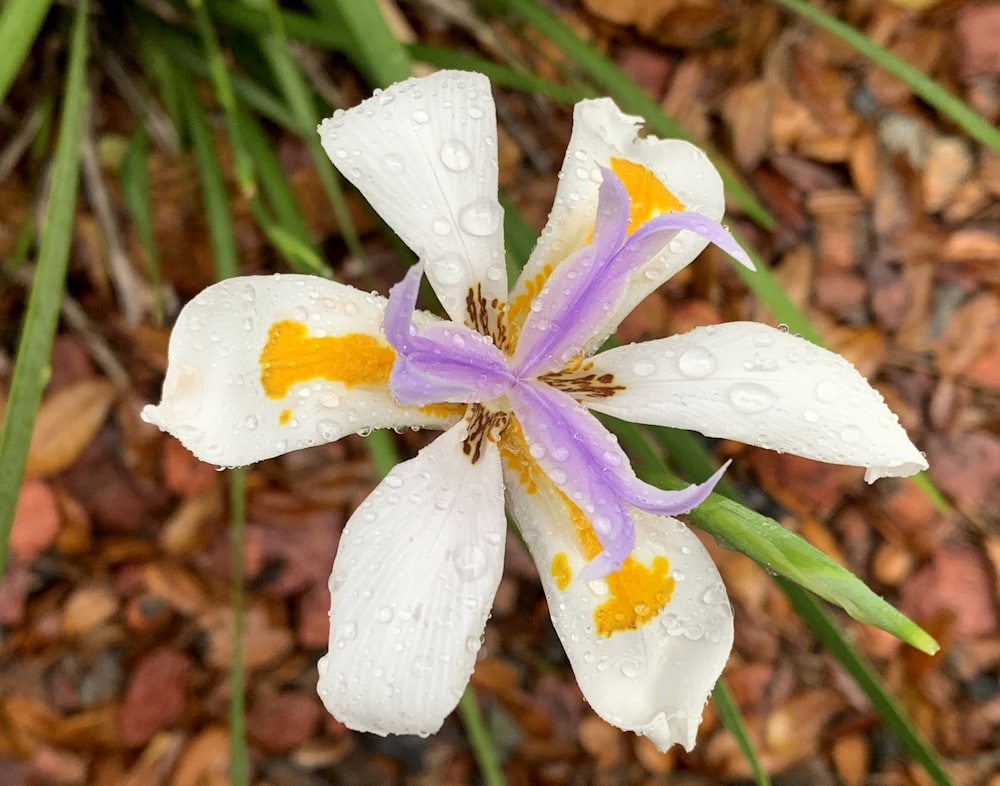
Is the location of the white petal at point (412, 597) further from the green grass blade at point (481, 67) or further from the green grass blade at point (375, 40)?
the green grass blade at point (481, 67)

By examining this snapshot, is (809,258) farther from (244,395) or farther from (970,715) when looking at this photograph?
(244,395)

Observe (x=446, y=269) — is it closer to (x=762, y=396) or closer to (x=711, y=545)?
(x=762, y=396)

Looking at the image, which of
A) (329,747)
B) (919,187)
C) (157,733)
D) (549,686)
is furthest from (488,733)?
(919,187)

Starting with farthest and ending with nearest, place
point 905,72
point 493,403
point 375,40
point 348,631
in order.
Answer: point 905,72
point 375,40
point 493,403
point 348,631

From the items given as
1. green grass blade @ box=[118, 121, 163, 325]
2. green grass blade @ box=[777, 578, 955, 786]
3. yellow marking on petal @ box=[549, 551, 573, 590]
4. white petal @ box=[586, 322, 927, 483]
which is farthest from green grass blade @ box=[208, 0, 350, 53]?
green grass blade @ box=[777, 578, 955, 786]

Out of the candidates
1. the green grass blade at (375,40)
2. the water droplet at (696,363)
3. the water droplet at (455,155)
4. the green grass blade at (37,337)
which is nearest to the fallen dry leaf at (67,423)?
the green grass blade at (37,337)

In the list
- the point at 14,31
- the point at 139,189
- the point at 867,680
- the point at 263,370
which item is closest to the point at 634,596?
the point at 867,680

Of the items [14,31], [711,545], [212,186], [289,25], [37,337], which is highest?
[14,31]
